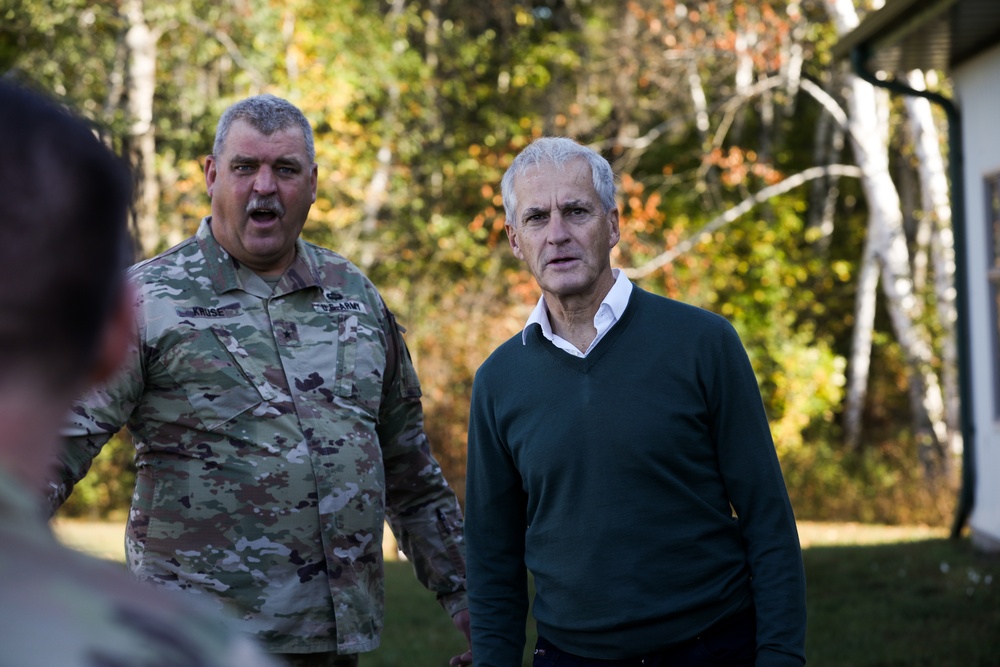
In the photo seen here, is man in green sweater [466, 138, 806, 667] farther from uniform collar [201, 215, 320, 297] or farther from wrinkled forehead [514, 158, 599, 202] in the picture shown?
uniform collar [201, 215, 320, 297]

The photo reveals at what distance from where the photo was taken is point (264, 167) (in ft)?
11.6

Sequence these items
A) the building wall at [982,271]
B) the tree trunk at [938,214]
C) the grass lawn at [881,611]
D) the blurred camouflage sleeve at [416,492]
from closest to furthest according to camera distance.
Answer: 1. the blurred camouflage sleeve at [416,492]
2. the grass lawn at [881,611]
3. the building wall at [982,271]
4. the tree trunk at [938,214]

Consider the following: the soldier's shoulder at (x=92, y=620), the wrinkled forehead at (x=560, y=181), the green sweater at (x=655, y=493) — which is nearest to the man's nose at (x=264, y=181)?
the wrinkled forehead at (x=560, y=181)

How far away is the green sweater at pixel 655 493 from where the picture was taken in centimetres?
298

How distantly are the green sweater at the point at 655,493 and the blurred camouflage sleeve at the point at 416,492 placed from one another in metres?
0.74

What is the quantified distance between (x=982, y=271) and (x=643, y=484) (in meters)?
8.31

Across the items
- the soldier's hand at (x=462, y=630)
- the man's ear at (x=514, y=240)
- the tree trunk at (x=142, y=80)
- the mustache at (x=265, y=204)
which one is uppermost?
the tree trunk at (x=142, y=80)

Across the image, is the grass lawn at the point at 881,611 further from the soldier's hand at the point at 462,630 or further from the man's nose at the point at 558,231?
the man's nose at the point at 558,231

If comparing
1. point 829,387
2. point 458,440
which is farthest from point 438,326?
point 829,387

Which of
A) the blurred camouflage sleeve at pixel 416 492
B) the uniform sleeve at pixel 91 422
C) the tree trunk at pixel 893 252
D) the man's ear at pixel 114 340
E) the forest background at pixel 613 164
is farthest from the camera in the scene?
the forest background at pixel 613 164

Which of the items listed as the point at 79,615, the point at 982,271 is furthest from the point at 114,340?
the point at 982,271

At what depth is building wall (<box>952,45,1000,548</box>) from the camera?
9.96 m

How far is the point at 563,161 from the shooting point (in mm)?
3318

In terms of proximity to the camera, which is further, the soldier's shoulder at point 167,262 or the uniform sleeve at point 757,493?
the soldier's shoulder at point 167,262
